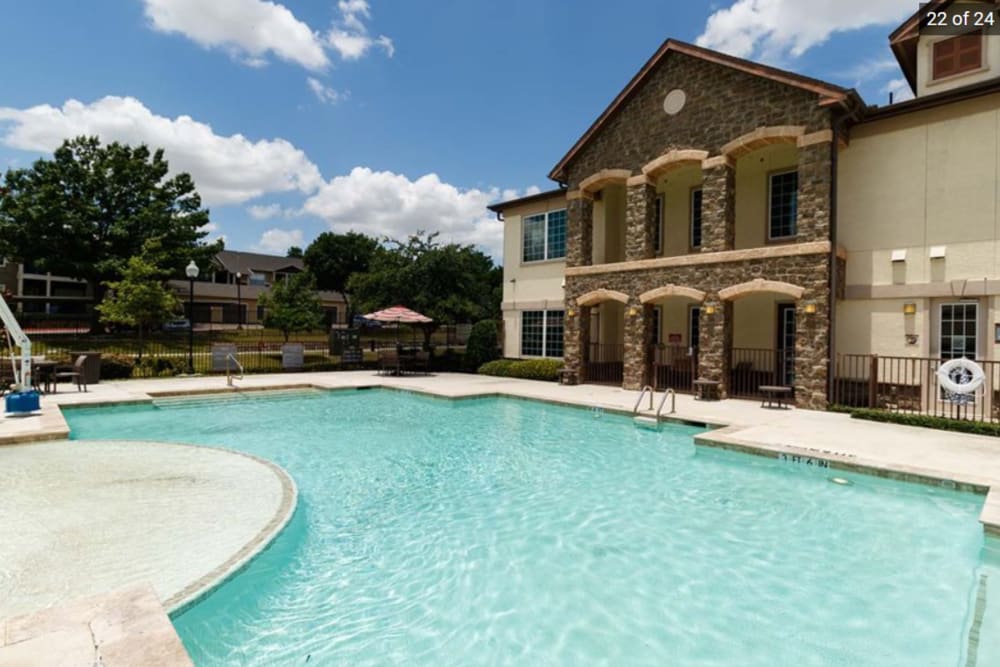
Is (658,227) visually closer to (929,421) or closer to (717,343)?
(717,343)

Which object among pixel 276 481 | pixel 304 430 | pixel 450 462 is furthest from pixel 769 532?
pixel 304 430

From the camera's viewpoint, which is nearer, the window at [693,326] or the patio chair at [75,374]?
the patio chair at [75,374]

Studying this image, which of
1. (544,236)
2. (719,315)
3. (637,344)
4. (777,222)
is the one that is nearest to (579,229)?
(544,236)

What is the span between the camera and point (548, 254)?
20859mm

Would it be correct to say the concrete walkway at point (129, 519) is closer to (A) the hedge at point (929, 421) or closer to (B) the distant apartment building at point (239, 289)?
(A) the hedge at point (929, 421)

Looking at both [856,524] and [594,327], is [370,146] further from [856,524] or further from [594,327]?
[856,524]

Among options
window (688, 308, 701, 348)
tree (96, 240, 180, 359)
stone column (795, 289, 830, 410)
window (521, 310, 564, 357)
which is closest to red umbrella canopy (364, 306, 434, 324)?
window (521, 310, 564, 357)

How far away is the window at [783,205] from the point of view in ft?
50.4

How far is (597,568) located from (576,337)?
45.0 ft

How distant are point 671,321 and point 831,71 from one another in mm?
8929

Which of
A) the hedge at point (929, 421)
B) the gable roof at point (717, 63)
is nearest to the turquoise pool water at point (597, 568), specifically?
the hedge at point (929, 421)

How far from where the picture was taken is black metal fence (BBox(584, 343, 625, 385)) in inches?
742

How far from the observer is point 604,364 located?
19.4 meters

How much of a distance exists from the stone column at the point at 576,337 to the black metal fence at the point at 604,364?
1.15 ft
